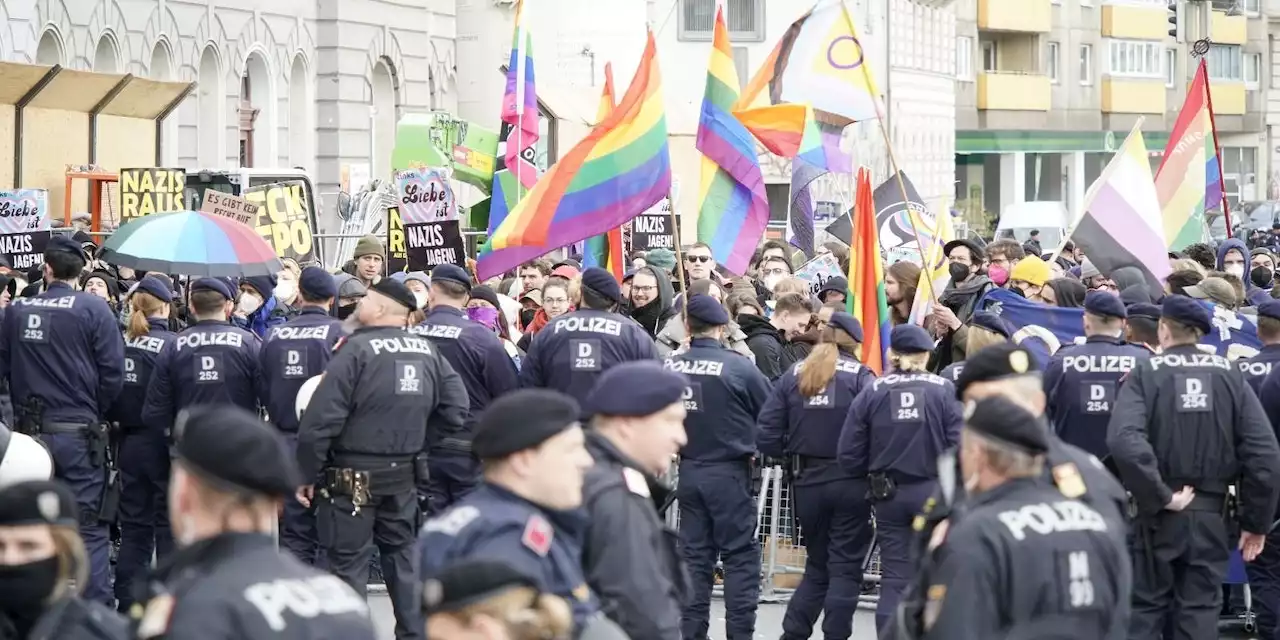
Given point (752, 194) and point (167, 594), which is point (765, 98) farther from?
point (167, 594)

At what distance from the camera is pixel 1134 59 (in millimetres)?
68188

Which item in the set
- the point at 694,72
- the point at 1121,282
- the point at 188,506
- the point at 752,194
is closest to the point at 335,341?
the point at 752,194

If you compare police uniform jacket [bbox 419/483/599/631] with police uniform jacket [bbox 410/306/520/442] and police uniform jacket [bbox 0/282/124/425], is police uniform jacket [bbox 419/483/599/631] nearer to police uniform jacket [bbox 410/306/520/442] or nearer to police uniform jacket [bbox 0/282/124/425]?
police uniform jacket [bbox 410/306/520/442]

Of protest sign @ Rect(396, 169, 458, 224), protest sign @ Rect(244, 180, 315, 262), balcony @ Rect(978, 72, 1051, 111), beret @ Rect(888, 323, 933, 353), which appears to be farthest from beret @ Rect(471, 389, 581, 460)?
balcony @ Rect(978, 72, 1051, 111)

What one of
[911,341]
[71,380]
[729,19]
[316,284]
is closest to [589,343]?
[316,284]

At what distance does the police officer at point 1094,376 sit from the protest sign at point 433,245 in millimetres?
5612

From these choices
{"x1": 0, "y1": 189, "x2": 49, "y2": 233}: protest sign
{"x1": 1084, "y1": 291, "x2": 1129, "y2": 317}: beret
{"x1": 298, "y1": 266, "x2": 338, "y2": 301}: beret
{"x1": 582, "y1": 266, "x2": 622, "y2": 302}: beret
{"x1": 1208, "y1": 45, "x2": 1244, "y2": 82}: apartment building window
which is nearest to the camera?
{"x1": 1084, "y1": 291, "x2": 1129, "y2": 317}: beret

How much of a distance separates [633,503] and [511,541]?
2.09ft

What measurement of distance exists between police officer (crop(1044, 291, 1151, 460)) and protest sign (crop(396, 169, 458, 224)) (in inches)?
242

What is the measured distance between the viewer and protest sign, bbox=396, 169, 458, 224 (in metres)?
15.6

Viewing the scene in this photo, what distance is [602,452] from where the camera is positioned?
19.2ft

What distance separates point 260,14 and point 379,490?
794 inches

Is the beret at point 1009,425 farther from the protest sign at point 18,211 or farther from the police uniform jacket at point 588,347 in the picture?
the protest sign at point 18,211

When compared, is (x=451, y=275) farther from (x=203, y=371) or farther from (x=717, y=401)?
(x=717, y=401)
